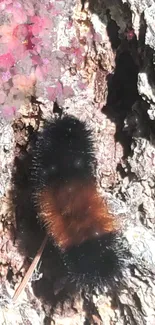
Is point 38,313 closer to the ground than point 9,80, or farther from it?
closer to the ground

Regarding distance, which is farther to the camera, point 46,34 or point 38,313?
point 38,313

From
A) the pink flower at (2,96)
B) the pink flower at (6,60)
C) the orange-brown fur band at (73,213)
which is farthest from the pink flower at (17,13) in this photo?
the orange-brown fur band at (73,213)

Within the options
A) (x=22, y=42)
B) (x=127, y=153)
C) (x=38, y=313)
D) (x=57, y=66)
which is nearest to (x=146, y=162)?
(x=127, y=153)

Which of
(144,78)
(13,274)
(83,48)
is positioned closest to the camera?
(144,78)

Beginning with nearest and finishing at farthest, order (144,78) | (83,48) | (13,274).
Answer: (144,78), (83,48), (13,274)

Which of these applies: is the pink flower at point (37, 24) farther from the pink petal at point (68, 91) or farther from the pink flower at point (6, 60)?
the pink petal at point (68, 91)

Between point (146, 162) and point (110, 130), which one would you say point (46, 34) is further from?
point (146, 162)

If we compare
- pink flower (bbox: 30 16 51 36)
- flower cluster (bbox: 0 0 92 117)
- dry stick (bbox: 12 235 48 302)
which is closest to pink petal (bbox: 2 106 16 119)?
flower cluster (bbox: 0 0 92 117)
